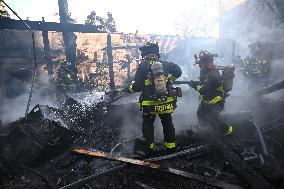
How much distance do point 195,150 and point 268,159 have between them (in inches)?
47.3

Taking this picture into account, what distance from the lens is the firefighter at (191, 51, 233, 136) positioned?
5.49m

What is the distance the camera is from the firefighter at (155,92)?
5.00m

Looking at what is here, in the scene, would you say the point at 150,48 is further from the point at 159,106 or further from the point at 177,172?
the point at 177,172

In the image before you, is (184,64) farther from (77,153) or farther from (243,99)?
(77,153)

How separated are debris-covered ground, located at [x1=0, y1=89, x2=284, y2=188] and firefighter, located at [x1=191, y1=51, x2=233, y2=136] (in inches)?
13.0

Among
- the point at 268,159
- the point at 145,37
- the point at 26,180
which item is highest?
the point at 145,37

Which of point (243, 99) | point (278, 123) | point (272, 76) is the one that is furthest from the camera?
point (272, 76)

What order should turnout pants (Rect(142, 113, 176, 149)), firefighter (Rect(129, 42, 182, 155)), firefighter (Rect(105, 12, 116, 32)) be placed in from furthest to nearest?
firefighter (Rect(105, 12, 116, 32)), turnout pants (Rect(142, 113, 176, 149)), firefighter (Rect(129, 42, 182, 155))

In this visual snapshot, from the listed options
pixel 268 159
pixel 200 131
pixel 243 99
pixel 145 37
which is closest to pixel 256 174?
pixel 268 159

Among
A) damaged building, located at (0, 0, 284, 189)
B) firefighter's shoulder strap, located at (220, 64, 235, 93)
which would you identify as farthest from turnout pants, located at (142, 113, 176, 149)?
firefighter's shoulder strap, located at (220, 64, 235, 93)

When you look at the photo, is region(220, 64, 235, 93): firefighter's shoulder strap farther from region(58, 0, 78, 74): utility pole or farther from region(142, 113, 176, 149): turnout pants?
region(58, 0, 78, 74): utility pole

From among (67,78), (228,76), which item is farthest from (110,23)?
(228,76)

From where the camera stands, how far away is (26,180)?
15.3ft

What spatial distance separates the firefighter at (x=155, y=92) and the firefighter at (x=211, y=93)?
71cm
